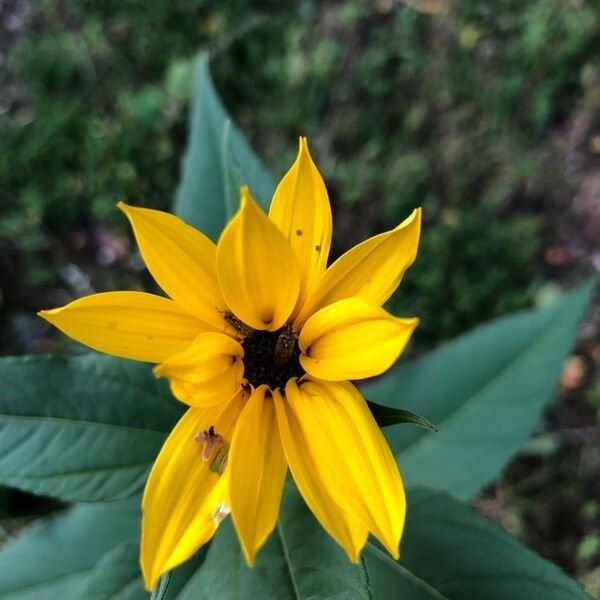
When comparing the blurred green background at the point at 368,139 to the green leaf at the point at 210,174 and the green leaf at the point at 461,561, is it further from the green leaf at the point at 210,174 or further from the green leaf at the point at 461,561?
the green leaf at the point at 461,561

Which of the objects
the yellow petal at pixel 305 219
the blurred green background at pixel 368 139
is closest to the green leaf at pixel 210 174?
the yellow petal at pixel 305 219

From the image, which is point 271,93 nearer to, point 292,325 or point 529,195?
point 529,195

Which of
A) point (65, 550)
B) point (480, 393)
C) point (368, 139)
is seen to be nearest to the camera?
point (65, 550)

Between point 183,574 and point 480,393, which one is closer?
point 183,574

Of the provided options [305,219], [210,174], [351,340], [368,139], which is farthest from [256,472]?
[368,139]

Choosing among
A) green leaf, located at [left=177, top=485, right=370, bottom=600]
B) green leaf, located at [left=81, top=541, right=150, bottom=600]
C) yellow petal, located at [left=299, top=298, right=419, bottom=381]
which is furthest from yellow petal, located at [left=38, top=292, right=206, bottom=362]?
green leaf, located at [left=81, top=541, right=150, bottom=600]

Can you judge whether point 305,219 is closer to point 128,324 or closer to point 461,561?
point 128,324
